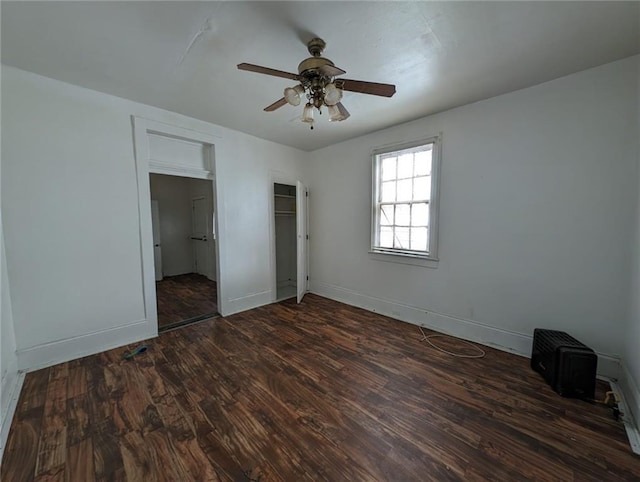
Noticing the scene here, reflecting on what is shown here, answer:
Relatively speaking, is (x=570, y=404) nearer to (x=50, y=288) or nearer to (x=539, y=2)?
(x=539, y=2)

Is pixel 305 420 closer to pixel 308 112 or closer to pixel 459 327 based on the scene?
pixel 459 327

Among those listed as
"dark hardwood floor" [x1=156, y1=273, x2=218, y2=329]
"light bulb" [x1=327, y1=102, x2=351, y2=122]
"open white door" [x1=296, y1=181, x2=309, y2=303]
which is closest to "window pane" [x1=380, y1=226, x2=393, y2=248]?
"open white door" [x1=296, y1=181, x2=309, y2=303]

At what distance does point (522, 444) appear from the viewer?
1524 millimetres

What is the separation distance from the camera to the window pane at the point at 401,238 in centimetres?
344

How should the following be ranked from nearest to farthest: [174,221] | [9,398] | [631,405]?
1. [631,405]
2. [9,398]
3. [174,221]

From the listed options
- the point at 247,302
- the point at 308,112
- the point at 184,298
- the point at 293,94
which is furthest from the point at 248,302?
the point at 293,94

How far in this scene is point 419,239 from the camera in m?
3.31

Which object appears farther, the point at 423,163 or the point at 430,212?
the point at 423,163

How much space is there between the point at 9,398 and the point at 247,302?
237cm

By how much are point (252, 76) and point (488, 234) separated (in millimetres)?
2936

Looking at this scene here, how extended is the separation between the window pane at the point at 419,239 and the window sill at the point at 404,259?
0.48 feet

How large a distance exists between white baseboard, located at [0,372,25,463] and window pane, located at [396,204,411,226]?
13.1 ft

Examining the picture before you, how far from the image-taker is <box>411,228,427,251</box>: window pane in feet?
10.7

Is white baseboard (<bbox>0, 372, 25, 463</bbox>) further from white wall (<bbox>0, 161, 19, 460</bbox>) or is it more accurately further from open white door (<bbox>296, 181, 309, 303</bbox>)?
open white door (<bbox>296, 181, 309, 303</bbox>)
